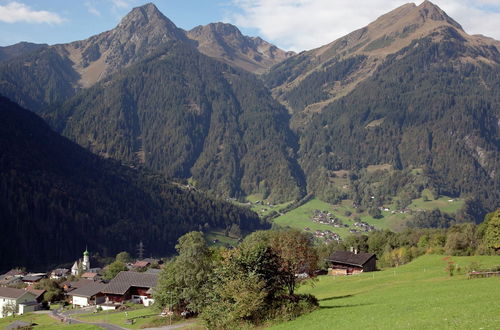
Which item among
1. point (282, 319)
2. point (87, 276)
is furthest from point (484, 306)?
point (87, 276)

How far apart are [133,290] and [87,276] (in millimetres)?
52095

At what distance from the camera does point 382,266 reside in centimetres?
13750

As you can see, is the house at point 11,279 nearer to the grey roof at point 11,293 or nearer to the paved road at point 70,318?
the grey roof at point 11,293

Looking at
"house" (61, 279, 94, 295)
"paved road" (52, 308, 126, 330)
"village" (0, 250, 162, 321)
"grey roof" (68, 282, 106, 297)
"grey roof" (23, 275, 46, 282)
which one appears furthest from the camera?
"grey roof" (23, 275, 46, 282)

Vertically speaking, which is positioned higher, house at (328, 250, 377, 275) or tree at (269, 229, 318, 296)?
tree at (269, 229, 318, 296)

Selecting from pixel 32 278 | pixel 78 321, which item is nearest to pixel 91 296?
pixel 78 321

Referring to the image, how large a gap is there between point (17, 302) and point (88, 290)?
48.9 feet

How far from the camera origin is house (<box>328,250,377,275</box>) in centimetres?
12306

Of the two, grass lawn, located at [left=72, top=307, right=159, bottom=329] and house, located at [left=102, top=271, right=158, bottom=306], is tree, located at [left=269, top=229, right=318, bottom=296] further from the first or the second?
house, located at [left=102, top=271, right=158, bottom=306]

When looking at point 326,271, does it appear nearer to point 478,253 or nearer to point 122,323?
point 478,253

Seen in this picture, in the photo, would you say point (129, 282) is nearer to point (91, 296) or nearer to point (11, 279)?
point (91, 296)

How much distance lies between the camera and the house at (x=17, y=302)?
113062mm

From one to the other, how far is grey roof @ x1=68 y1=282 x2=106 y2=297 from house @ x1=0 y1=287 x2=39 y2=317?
26.6 feet

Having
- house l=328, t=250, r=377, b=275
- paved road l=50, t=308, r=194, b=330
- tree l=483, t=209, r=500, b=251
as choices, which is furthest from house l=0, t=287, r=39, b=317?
tree l=483, t=209, r=500, b=251
